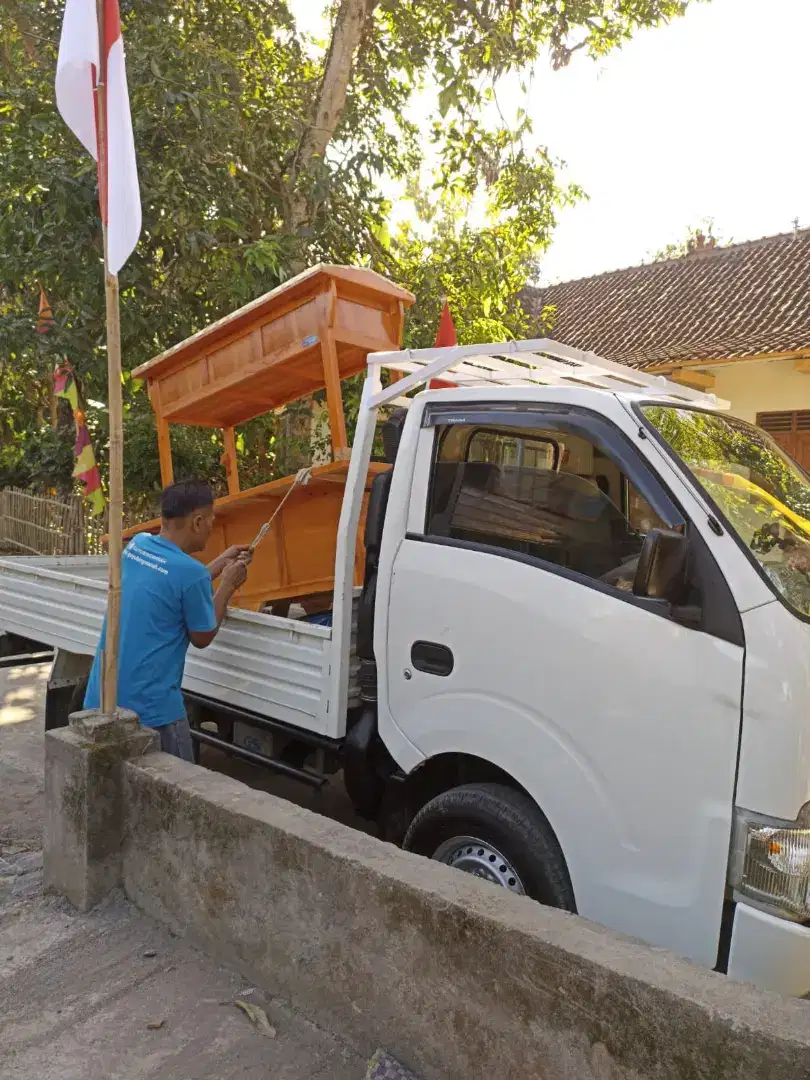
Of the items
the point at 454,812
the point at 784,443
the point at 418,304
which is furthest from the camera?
the point at 784,443

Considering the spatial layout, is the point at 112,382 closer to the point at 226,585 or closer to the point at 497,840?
the point at 226,585

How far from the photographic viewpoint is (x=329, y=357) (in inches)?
176

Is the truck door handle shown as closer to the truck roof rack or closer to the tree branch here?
the truck roof rack

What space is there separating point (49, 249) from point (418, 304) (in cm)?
402

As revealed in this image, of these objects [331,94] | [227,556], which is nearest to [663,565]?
[227,556]

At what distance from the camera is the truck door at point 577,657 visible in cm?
226

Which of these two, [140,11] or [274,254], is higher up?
[140,11]

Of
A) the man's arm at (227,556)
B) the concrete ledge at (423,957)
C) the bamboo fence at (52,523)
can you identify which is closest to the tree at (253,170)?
the bamboo fence at (52,523)

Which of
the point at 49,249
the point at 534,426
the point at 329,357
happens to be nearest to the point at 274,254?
the point at 49,249

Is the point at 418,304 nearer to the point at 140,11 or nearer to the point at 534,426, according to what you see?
the point at 140,11

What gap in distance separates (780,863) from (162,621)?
7.88 ft

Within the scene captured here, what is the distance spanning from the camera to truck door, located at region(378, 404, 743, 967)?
88.9 inches

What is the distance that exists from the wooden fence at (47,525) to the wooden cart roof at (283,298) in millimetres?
8049

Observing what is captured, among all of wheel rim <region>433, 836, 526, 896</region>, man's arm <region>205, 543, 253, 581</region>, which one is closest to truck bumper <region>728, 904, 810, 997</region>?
wheel rim <region>433, 836, 526, 896</region>
